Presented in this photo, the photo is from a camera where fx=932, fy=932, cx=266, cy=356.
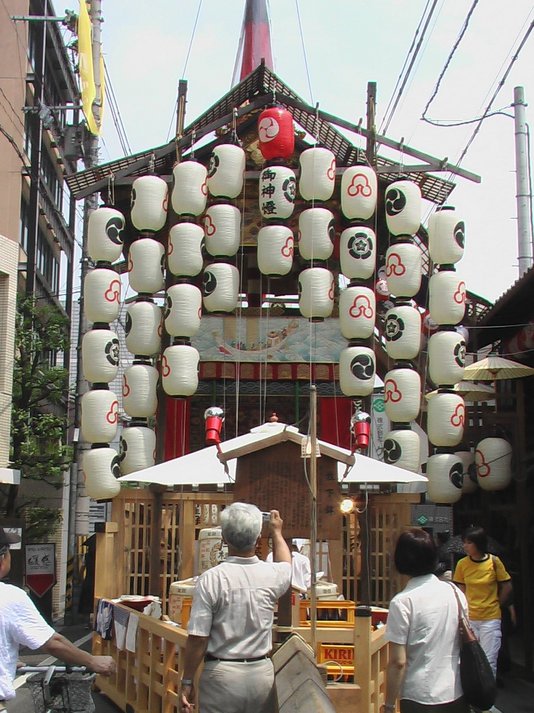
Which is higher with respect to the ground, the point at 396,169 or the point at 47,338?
the point at 396,169

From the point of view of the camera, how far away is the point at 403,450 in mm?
15648

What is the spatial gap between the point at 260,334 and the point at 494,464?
549 cm

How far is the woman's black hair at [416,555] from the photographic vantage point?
16.4ft

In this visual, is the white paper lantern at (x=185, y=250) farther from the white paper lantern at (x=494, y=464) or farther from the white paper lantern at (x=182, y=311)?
the white paper lantern at (x=494, y=464)

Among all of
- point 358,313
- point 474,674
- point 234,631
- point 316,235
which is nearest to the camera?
point 234,631

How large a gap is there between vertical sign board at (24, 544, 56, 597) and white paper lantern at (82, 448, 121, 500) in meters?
2.26

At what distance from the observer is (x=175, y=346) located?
16078mm

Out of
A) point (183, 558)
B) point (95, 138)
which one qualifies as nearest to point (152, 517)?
point (183, 558)

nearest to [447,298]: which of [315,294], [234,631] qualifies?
[315,294]

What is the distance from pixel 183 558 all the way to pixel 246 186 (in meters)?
8.75

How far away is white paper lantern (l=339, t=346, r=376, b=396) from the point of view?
16.0m

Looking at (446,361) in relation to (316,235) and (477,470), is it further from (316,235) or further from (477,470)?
(316,235)

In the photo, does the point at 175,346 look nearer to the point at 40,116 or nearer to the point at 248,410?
the point at 248,410

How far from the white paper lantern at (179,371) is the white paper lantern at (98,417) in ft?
3.51
